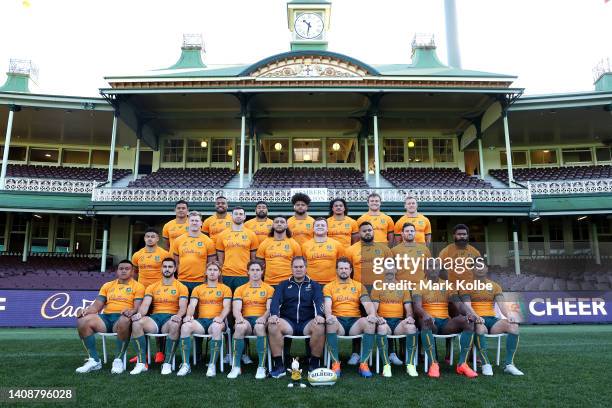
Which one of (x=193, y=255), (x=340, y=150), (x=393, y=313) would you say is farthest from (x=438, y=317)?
(x=340, y=150)

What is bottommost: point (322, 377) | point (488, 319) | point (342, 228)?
point (322, 377)

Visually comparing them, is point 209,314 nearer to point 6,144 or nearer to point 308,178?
point 308,178

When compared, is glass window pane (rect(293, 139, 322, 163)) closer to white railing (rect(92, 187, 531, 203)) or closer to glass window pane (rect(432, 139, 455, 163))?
white railing (rect(92, 187, 531, 203))

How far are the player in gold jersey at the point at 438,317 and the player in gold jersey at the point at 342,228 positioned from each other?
4.45 feet

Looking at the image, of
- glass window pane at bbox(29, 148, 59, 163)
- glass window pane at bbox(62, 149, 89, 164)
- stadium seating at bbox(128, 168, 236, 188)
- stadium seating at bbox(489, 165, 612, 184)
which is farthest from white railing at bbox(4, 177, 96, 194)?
stadium seating at bbox(489, 165, 612, 184)

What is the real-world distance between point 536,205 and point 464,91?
5.32m

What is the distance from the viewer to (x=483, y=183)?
17.3 m

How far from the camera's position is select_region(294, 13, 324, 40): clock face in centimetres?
2177

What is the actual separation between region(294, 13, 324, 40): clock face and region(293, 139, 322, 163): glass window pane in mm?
5493

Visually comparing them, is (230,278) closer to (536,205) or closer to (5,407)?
(5,407)

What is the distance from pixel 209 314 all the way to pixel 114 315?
136cm

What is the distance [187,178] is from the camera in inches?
742

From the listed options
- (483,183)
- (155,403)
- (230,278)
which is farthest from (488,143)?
(155,403)

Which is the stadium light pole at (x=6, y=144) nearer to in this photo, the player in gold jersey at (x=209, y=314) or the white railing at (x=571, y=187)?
the player in gold jersey at (x=209, y=314)
